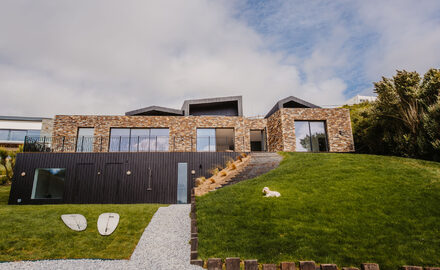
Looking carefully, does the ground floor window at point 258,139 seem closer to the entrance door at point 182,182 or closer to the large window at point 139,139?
the large window at point 139,139

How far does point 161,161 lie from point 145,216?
5260 millimetres

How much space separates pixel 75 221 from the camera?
27.1 feet

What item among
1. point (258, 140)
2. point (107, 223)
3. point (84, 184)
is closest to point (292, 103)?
point (258, 140)

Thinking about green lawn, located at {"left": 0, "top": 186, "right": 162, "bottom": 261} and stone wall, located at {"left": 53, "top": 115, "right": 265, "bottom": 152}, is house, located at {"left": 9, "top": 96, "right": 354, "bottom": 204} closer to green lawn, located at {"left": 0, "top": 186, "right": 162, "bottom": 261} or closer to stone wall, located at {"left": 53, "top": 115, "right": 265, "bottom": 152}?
stone wall, located at {"left": 53, "top": 115, "right": 265, "bottom": 152}

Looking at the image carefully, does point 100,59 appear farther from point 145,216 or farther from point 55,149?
point 145,216

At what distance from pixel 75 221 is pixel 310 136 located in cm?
1552

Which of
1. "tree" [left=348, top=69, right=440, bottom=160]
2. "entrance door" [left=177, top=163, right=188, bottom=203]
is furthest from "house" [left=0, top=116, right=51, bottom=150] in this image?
"tree" [left=348, top=69, right=440, bottom=160]

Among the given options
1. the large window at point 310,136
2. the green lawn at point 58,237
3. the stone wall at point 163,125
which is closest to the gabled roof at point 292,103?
the large window at point 310,136

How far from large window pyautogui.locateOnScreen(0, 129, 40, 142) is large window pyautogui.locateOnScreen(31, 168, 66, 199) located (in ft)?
60.3

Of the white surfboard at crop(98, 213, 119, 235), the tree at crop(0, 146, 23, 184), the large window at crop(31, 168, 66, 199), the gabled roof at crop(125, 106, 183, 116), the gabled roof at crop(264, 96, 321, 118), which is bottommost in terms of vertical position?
the white surfboard at crop(98, 213, 119, 235)

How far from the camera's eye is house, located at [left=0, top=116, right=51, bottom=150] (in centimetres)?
Result: 2809

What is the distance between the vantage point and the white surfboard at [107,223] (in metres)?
7.58

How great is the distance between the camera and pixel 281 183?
9.34 metres

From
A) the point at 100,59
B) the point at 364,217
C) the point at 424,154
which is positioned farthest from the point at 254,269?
the point at 100,59
